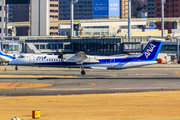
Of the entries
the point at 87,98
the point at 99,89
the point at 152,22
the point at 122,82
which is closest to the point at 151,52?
the point at 122,82

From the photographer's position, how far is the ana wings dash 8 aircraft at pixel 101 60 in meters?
52.8

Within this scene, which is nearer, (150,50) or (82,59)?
(150,50)

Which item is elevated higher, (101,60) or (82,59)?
(82,59)

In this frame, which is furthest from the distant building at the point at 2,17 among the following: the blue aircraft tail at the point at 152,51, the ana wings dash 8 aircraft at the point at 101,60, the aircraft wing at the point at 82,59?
the blue aircraft tail at the point at 152,51

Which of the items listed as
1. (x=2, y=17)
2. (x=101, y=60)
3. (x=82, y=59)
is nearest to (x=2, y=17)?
(x=2, y=17)

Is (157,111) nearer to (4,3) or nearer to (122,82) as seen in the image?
(122,82)

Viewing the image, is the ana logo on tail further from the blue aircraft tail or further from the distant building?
the distant building

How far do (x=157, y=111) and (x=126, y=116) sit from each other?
366 cm

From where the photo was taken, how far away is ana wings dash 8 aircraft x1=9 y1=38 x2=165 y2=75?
173 ft

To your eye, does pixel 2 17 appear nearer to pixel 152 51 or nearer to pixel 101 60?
pixel 101 60

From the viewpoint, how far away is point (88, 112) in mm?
27750

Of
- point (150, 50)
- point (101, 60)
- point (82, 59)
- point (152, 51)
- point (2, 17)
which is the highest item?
point (2, 17)

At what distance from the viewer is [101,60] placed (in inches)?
2112

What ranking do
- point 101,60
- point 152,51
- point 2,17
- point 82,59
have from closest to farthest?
point 152,51, point 101,60, point 82,59, point 2,17
